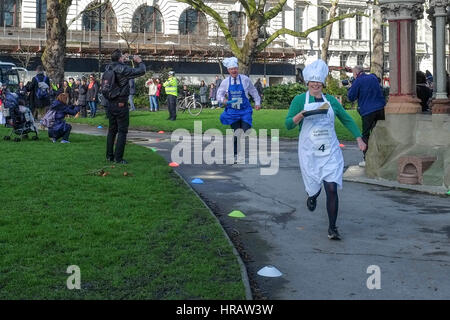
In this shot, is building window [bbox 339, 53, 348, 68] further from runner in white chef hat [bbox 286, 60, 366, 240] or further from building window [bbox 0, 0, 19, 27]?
runner in white chef hat [bbox 286, 60, 366, 240]

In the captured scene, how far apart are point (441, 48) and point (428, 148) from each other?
260cm

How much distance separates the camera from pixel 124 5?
56875mm

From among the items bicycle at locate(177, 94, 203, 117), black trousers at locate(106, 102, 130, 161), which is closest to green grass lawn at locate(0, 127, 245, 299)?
black trousers at locate(106, 102, 130, 161)

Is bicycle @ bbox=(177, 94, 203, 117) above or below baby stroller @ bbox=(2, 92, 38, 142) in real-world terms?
above

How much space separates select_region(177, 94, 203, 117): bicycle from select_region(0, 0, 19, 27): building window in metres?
24.0

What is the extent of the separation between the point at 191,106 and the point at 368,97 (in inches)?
755

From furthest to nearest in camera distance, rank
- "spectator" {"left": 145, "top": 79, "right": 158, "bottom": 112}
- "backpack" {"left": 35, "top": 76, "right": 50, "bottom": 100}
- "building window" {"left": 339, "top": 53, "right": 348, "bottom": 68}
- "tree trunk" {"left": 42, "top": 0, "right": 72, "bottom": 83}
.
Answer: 1. "building window" {"left": 339, "top": 53, "right": 348, "bottom": 68}
2. "spectator" {"left": 145, "top": 79, "right": 158, "bottom": 112}
3. "tree trunk" {"left": 42, "top": 0, "right": 72, "bottom": 83}
4. "backpack" {"left": 35, "top": 76, "right": 50, "bottom": 100}

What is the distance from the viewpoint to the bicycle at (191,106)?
3102cm

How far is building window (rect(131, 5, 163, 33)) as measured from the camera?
5709 cm

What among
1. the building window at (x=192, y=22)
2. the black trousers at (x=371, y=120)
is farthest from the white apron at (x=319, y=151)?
the building window at (x=192, y=22)

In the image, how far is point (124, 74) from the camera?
12250mm

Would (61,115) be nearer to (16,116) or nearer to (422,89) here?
(16,116)

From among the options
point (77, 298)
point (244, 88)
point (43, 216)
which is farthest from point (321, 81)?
point (244, 88)
